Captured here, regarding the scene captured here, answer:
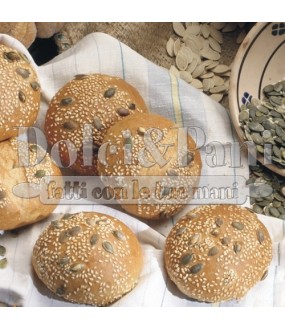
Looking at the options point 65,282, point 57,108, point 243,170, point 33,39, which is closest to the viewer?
point 65,282

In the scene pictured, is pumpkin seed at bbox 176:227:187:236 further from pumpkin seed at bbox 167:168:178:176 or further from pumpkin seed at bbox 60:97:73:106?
pumpkin seed at bbox 60:97:73:106

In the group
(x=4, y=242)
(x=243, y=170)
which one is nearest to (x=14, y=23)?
(x=4, y=242)

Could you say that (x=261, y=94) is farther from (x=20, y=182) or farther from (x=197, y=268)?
(x=20, y=182)

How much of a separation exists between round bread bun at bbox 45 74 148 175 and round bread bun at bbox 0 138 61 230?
0.09 m

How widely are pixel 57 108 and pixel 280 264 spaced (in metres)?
0.72

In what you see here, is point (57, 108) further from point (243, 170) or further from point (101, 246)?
point (243, 170)

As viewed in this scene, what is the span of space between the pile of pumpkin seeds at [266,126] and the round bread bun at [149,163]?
23 cm

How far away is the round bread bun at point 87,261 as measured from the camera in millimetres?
1438

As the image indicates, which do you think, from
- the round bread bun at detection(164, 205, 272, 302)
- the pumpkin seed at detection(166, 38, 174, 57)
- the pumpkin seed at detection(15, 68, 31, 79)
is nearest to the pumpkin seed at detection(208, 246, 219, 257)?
the round bread bun at detection(164, 205, 272, 302)

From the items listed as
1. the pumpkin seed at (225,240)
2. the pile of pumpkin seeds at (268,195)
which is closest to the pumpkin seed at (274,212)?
the pile of pumpkin seeds at (268,195)

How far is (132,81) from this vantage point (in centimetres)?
182

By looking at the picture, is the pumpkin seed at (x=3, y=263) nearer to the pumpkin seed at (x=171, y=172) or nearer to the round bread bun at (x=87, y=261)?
the round bread bun at (x=87, y=261)

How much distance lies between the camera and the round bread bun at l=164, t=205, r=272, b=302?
4.77 ft

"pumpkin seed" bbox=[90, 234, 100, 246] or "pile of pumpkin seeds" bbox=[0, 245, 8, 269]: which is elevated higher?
"pumpkin seed" bbox=[90, 234, 100, 246]
